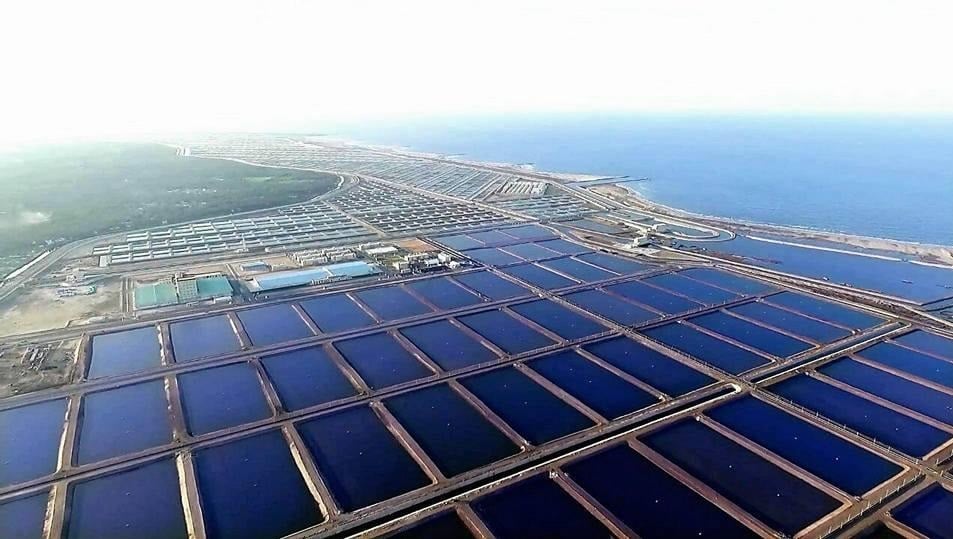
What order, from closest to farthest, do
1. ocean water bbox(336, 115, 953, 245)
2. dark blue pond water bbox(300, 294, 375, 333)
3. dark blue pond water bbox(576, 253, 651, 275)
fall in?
dark blue pond water bbox(300, 294, 375, 333), dark blue pond water bbox(576, 253, 651, 275), ocean water bbox(336, 115, 953, 245)

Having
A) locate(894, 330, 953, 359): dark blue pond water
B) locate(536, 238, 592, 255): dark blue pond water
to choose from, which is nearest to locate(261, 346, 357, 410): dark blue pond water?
locate(536, 238, 592, 255): dark blue pond water

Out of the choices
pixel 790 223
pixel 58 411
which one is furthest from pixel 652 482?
pixel 790 223

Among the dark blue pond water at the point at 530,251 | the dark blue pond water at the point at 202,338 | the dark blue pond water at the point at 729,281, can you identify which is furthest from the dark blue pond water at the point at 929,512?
the dark blue pond water at the point at 530,251

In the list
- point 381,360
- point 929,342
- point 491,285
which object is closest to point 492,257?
point 491,285

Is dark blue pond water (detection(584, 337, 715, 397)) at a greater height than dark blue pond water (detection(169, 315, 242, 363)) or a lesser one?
greater

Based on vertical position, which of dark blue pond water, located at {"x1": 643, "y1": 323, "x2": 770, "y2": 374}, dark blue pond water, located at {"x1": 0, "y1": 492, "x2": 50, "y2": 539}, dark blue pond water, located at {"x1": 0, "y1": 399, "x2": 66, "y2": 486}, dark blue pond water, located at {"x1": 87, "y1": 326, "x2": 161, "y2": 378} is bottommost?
dark blue pond water, located at {"x1": 0, "y1": 492, "x2": 50, "y2": 539}

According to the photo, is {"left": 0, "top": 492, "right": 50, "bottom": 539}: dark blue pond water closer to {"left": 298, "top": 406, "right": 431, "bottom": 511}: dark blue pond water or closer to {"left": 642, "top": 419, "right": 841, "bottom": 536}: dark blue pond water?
{"left": 298, "top": 406, "right": 431, "bottom": 511}: dark blue pond water

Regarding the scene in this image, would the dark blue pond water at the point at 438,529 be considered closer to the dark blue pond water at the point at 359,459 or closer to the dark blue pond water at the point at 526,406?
the dark blue pond water at the point at 359,459
